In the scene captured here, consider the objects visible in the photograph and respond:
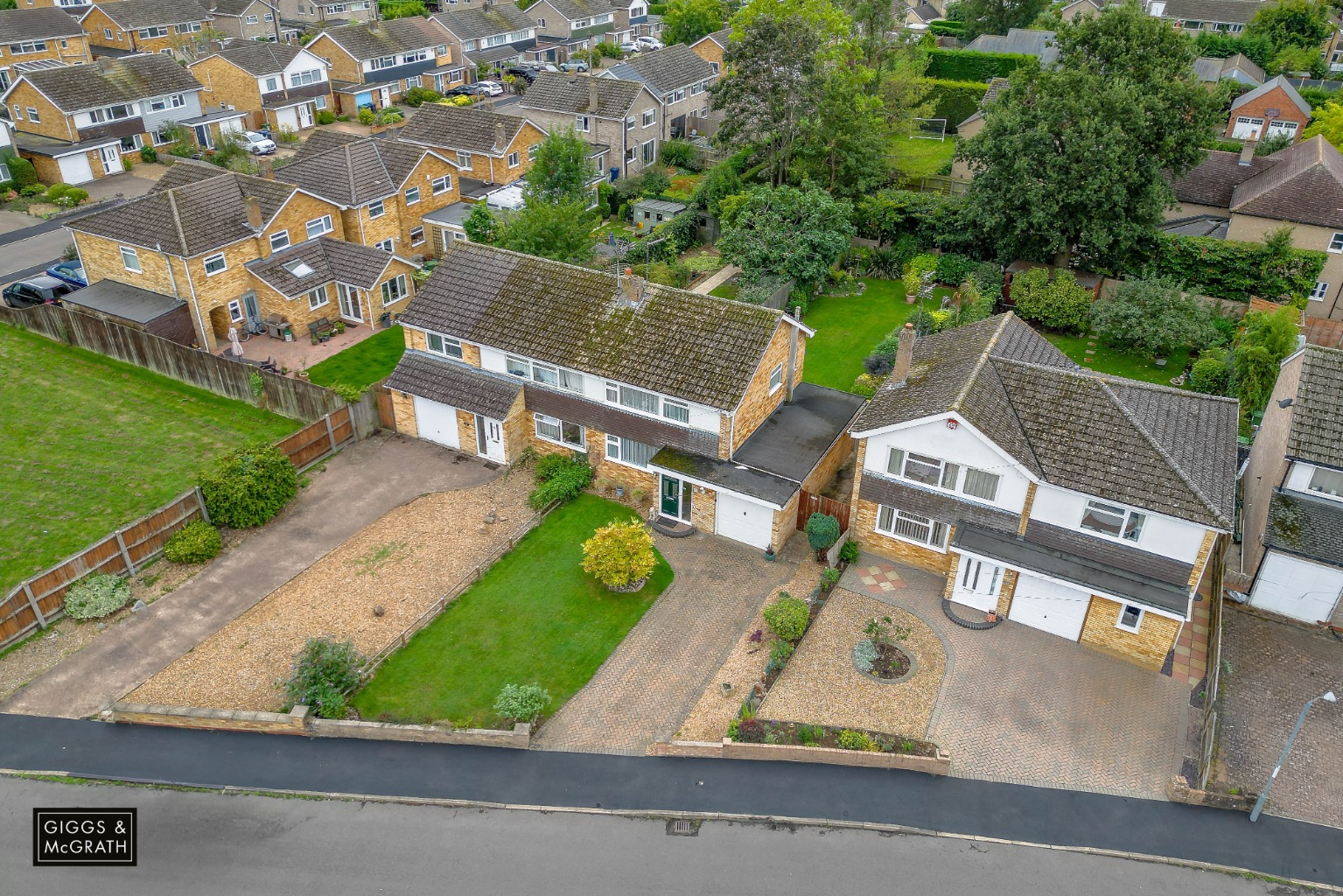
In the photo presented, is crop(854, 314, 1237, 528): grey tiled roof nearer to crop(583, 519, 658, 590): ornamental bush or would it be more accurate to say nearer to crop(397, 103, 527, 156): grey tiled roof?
crop(583, 519, 658, 590): ornamental bush

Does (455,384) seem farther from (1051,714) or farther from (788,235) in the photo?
(1051,714)

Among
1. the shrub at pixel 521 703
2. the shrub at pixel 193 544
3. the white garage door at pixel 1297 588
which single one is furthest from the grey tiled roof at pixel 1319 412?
the shrub at pixel 193 544

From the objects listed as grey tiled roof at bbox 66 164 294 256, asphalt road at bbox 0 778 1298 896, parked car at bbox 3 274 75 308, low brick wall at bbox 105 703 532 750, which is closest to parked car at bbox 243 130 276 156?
parked car at bbox 3 274 75 308

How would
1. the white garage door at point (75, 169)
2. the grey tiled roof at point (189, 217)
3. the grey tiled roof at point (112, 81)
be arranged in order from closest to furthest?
the grey tiled roof at point (189, 217), the white garage door at point (75, 169), the grey tiled roof at point (112, 81)

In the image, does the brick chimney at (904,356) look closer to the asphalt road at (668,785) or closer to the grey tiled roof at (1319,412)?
the grey tiled roof at (1319,412)

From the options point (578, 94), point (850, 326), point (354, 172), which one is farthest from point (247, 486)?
point (578, 94)

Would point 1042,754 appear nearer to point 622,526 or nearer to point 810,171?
point 622,526
